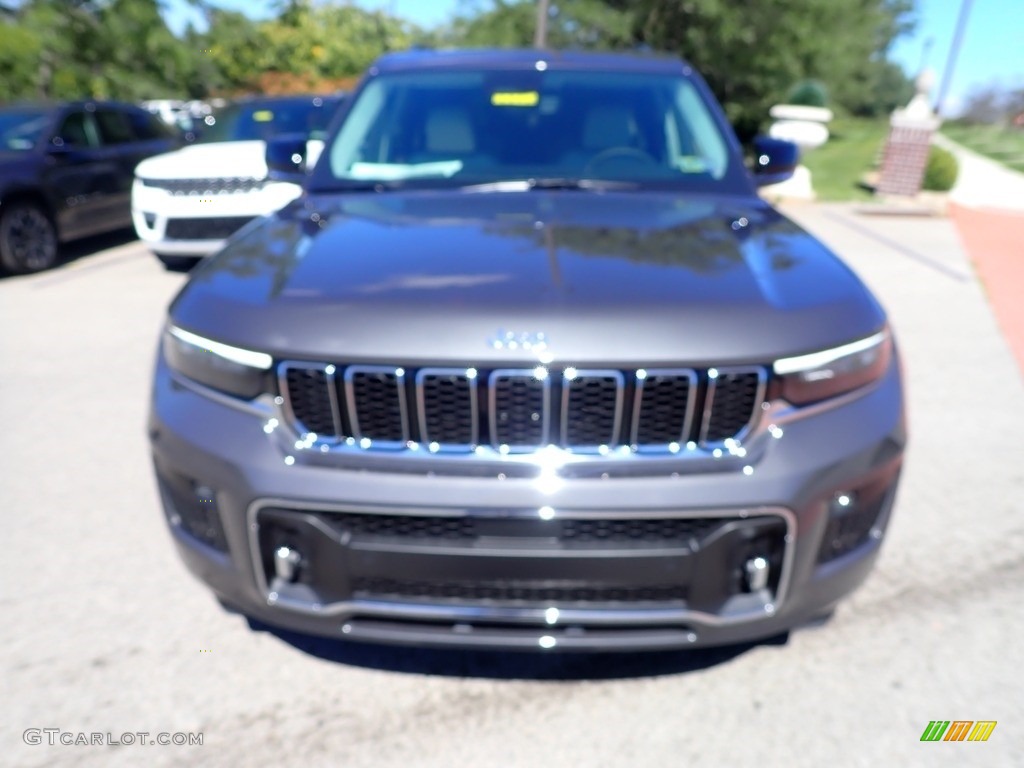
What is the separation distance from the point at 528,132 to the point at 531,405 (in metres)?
1.70

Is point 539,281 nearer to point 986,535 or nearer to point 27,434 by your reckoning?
point 986,535

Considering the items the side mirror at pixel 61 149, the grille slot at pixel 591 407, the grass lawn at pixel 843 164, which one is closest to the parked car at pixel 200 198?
the side mirror at pixel 61 149

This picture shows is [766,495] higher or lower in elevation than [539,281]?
lower

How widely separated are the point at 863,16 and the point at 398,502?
26893mm

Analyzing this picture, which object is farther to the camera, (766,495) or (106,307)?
(106,307)

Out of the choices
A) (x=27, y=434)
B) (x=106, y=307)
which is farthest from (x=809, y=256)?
(x=106, y=307)

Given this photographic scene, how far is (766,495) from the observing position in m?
1.87

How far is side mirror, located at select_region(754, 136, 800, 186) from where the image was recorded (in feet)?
11.3

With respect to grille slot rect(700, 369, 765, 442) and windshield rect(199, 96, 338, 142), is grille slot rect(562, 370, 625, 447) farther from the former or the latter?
windshield rect(199, 96, 338, 142)

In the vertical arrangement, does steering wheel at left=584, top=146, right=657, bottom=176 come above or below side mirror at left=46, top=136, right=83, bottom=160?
above

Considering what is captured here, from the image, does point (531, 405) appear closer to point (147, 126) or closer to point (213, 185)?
point (213, 185)

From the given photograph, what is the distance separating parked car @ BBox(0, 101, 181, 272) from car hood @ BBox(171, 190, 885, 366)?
6.41 m

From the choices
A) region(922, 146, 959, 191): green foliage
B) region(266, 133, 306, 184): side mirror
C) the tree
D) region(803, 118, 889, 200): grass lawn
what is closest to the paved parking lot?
region(266, 133, 306, 184): side mirror

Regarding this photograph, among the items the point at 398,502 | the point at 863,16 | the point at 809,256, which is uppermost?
the point at 809,256
